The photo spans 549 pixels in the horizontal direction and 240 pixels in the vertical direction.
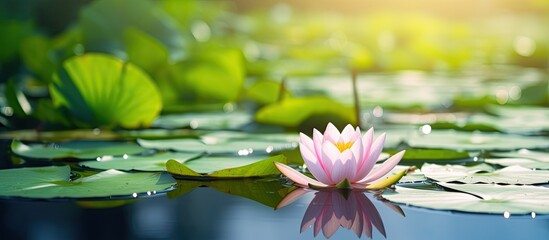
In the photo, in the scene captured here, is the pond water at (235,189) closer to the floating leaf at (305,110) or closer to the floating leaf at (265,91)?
the floating leaf at (305,110)

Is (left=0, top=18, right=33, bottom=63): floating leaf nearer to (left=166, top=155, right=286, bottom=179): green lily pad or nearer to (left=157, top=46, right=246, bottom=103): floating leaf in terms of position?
(left=157, top=46, right=246, bottom=103): floating leaf

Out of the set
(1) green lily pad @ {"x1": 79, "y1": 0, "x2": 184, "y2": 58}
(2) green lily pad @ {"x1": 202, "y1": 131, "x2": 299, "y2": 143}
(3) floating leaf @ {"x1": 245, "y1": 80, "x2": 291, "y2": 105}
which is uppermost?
(1) green lily pad @ {"x1": 79, "y1": 0, "x2": 184, "y2": 58}

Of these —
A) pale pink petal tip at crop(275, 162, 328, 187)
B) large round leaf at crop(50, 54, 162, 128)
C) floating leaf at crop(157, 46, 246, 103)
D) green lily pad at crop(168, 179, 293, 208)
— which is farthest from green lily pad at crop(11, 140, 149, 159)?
floating leaf at crop(157, 46, 246, 103)

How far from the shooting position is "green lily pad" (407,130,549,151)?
1538mm

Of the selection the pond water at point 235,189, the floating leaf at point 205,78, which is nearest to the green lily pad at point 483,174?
the pond water at point 235,189

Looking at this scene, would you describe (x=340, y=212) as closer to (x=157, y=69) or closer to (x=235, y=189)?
(x=235, y=189)

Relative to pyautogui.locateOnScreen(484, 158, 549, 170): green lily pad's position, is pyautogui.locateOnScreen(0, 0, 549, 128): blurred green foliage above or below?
above

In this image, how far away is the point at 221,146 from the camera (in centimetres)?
154

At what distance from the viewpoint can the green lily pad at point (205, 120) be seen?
188 centimetres

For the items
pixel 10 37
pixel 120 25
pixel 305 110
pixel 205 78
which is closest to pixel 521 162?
pixel 305 110

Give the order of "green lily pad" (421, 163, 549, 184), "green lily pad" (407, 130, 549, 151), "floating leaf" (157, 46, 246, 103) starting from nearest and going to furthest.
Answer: "green lily pad" (421, 163, 549, 184) < "green lily pad" (407, 130, 549, 151) < "floating leaf" (157, 46, 246, 103)

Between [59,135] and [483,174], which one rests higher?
[59,135]

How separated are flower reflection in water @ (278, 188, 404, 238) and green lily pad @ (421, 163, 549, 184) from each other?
16 centimetres

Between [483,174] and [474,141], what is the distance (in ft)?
1.21
